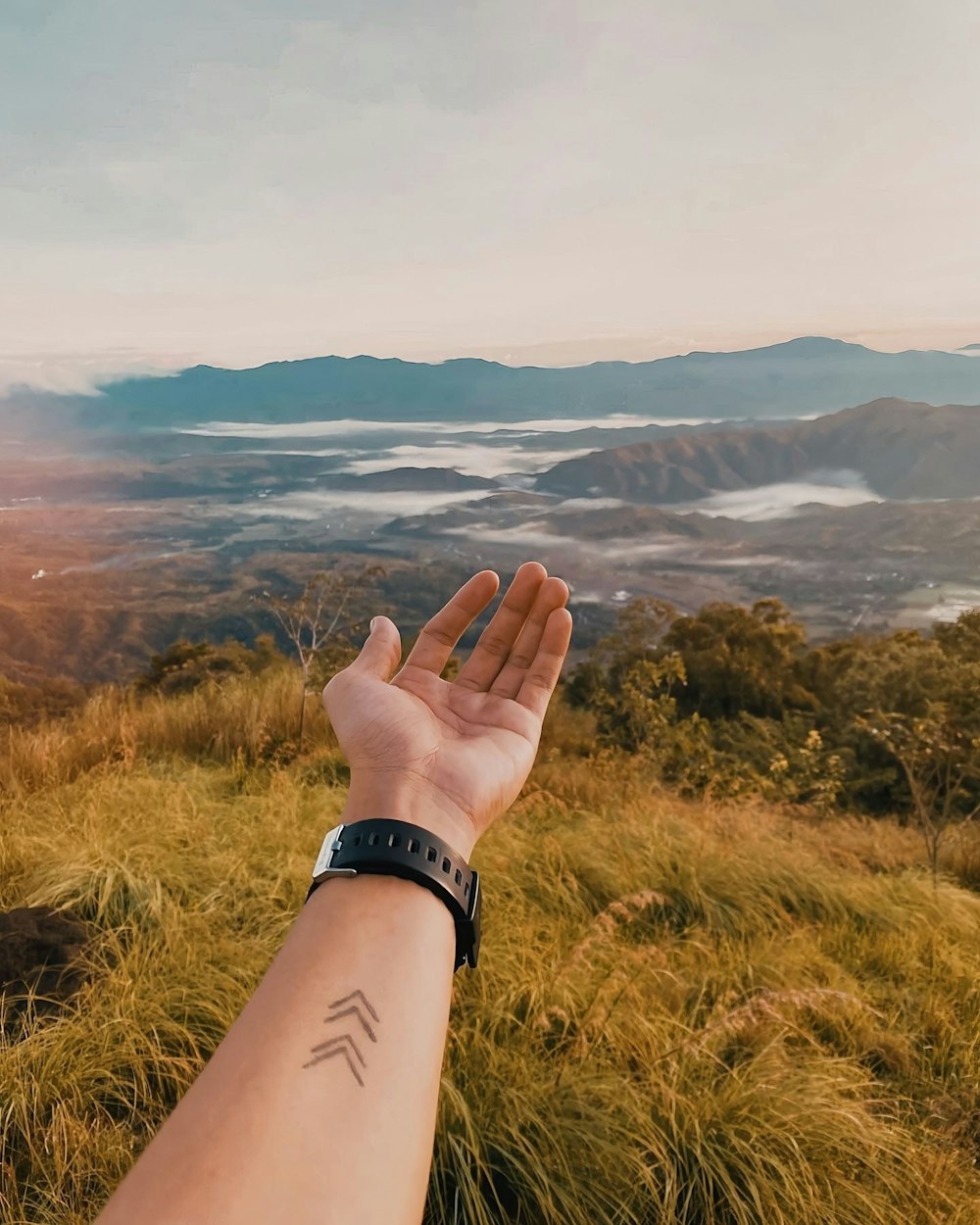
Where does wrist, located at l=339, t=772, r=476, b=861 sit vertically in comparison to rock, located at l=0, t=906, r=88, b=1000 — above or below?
above

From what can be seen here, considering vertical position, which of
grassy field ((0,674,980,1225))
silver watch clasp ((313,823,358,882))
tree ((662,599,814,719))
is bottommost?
tree ((662,599,814,719))

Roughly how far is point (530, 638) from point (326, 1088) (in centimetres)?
89

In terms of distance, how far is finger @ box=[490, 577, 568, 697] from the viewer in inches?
55.1

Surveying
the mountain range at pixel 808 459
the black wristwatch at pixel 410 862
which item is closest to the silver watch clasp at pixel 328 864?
the black wristwatch at pixel 410 862

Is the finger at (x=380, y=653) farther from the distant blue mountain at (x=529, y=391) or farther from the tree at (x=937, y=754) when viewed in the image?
the distant blue mountain at (x=529, y=391)

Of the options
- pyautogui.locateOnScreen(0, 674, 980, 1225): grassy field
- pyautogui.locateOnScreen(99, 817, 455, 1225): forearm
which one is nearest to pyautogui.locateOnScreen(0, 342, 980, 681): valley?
pyautogui.locateOnScreen(0, 674, 980, 1225): grassy field

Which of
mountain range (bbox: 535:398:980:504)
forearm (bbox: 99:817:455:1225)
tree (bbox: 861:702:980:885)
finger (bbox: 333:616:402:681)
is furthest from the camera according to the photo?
mountain range (bbox: 535:398:980:504)

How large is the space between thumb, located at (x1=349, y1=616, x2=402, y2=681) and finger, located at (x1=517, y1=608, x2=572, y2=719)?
0.25m

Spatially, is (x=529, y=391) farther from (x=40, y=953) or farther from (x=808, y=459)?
(x=40, y=953)

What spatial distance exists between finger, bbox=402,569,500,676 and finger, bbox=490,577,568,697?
10 centimetres

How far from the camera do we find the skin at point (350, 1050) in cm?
56

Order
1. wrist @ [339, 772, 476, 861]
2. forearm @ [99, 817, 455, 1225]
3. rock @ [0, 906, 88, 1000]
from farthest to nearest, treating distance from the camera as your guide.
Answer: rock @ [0, 906, 88, 1000]
wrist @ [339, 772, 476, 861]
forearm @ [99, 817, 455, 1225]

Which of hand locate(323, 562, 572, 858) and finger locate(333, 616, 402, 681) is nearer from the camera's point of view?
hand locate(323, 562, 572, 858)

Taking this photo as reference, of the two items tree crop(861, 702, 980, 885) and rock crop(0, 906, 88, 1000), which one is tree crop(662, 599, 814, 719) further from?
rock crop(0, 906, 88, 1000)
